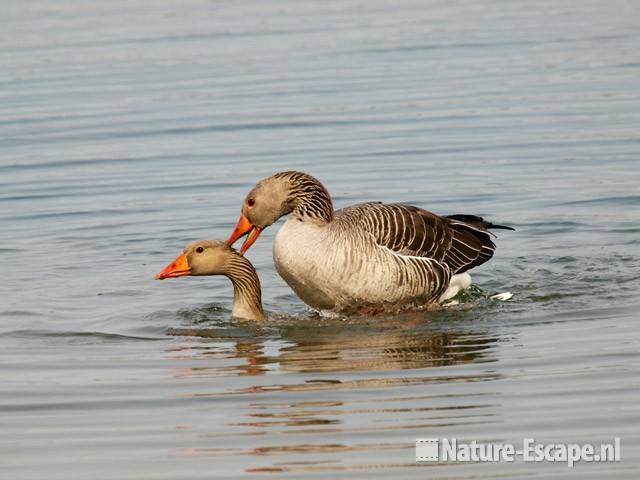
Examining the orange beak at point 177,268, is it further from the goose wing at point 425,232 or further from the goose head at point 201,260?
the goose wing at point 425,232

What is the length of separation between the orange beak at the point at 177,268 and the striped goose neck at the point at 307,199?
1.05m

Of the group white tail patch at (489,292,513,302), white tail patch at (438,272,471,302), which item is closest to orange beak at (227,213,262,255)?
white tail patch at (438,272,471,302)

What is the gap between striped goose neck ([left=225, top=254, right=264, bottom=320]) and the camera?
11.4 meters

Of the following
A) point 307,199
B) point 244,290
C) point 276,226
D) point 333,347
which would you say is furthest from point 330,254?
point 276,226

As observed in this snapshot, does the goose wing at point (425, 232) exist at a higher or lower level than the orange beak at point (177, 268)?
higher

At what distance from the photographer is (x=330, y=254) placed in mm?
10984

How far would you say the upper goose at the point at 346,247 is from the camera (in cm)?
1102

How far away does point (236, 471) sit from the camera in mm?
7191

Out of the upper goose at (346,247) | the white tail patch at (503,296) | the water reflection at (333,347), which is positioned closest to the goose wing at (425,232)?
the upper goose at (346,247)

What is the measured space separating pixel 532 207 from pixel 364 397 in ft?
23.7

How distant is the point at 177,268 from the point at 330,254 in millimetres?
1389

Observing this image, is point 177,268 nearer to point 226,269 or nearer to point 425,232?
point 226,269

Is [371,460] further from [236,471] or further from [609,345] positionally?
[609,345]

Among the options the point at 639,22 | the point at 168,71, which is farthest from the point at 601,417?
the point at 639,22
